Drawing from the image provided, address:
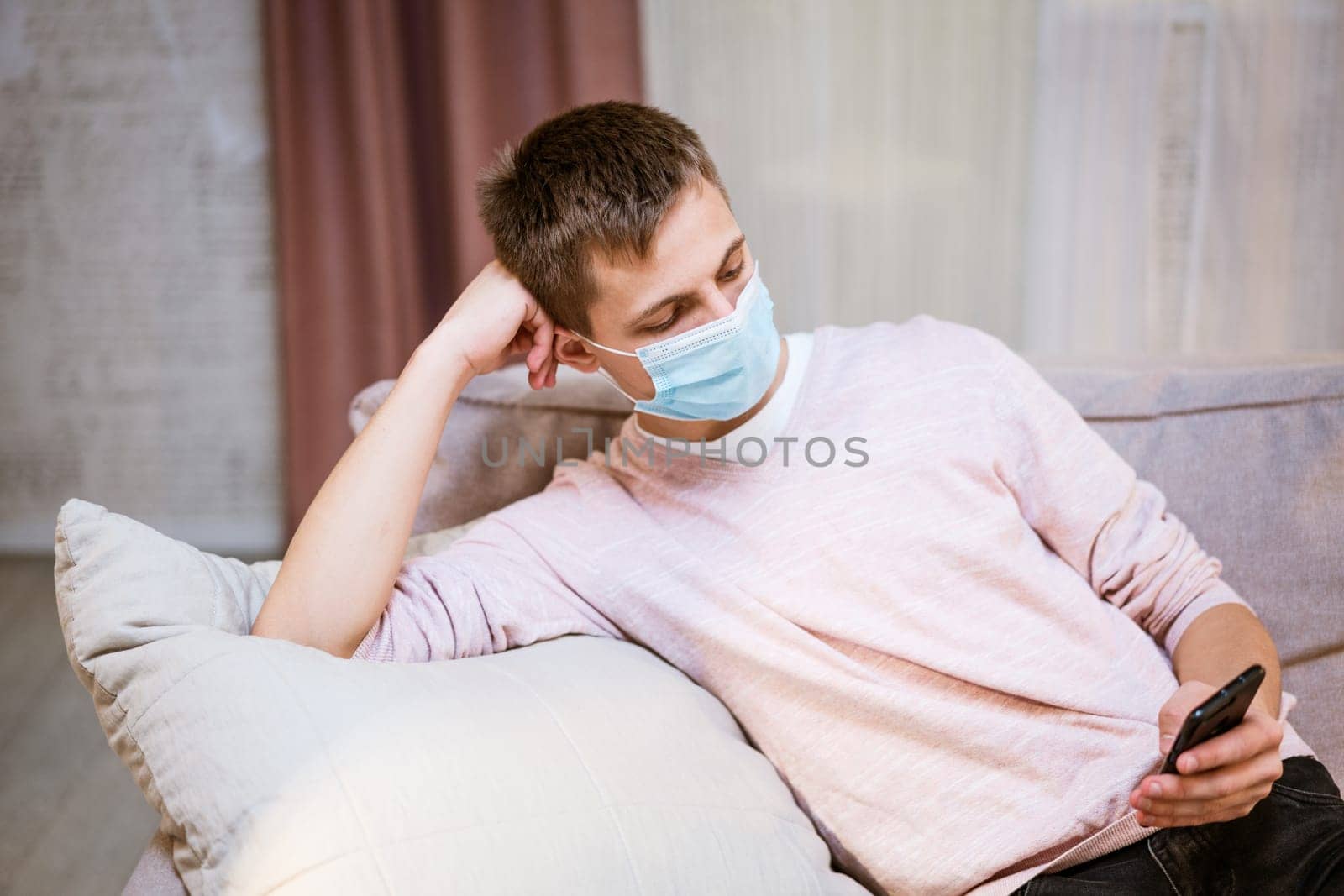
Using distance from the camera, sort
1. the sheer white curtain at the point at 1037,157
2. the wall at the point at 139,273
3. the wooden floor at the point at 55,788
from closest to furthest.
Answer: the wooden floor at the point at 55,788, the sheer white curtain at the point at 1037,157, the wall at the point at 139,273

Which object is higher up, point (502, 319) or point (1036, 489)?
point (502, 319)

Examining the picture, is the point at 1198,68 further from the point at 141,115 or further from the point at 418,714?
the point at 141,115

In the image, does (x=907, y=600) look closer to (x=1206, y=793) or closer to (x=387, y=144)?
(x=1206, y=793)

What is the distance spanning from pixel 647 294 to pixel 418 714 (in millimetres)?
518

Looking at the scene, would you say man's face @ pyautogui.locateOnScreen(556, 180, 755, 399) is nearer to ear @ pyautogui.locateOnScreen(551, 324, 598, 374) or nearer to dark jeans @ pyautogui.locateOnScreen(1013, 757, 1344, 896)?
ear @ pyautogui.locateOnScreen(551, 324, 598, 374)

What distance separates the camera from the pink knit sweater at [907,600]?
3.33 feet

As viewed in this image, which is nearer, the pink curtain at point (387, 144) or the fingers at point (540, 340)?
the fingers at point (540, 340)

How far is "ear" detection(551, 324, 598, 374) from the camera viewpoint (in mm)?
1192

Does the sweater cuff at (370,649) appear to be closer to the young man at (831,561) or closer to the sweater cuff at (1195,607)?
the young man at (831,561)

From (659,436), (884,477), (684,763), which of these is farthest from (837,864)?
(659,436)

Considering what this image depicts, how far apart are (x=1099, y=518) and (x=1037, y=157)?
1735 millimetres

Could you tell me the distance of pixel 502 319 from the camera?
1.16m

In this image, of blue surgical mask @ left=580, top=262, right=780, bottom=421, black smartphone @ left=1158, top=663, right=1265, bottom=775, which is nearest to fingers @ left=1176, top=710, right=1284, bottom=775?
black smartphone @ left=1158, top=663, right=1265, bottom=775

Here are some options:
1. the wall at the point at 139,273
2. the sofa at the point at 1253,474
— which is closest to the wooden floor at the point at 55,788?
the wall at the point at 139,273
